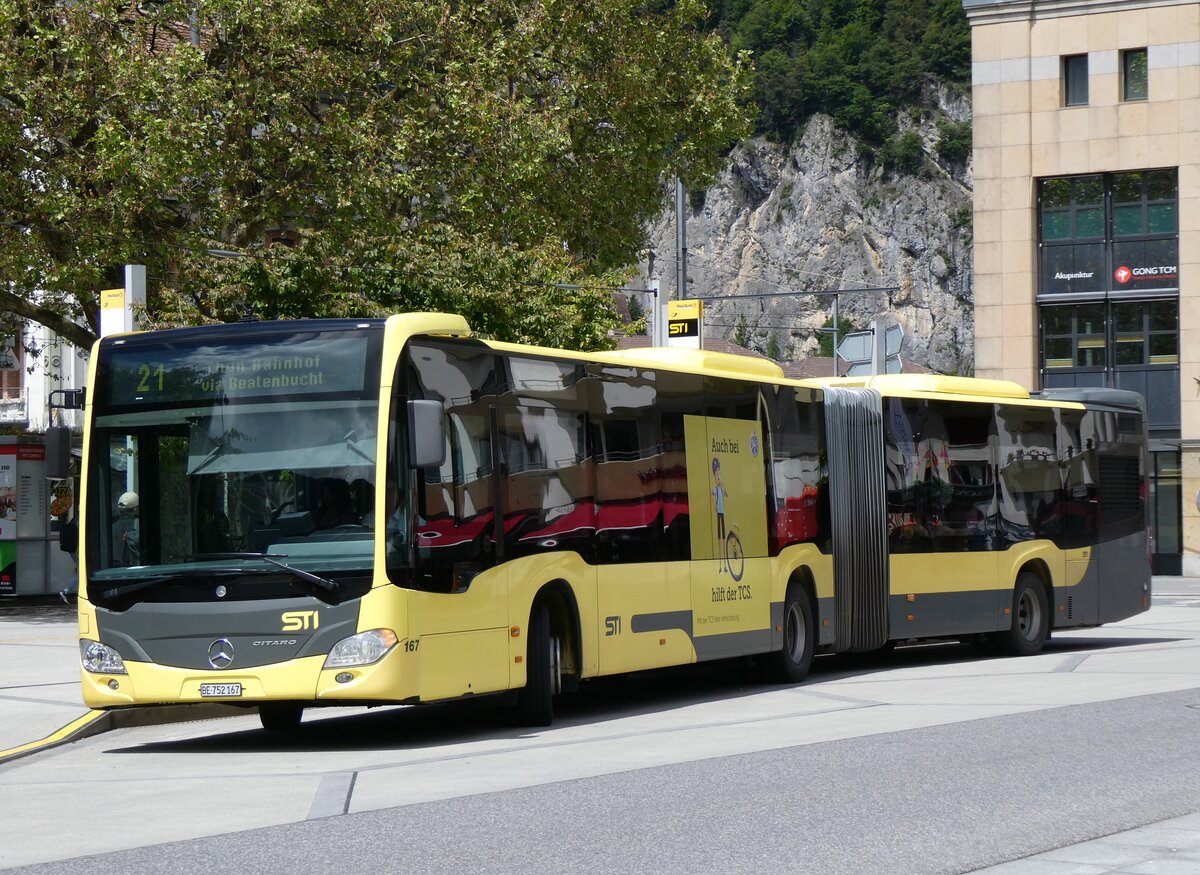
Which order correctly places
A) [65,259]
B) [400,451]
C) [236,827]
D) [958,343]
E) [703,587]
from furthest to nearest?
[958,343], [65,259], [703,587], [400,451], [236,827]

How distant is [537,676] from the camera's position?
13188 mm

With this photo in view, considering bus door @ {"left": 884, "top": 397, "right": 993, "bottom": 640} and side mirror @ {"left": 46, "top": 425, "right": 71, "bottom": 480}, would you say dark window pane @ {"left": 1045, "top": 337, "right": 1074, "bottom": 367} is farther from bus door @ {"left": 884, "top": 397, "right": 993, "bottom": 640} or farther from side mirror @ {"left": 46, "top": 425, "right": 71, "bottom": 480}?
side mirror @ {"left": 46, "top": 425, "right": 71, "bottom": 480}

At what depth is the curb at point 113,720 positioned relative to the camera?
41.8 feet

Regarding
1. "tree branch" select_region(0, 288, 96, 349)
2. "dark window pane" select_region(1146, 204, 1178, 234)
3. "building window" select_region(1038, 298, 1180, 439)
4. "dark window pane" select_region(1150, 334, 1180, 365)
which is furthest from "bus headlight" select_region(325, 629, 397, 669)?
"dark window pane" select_region(1146, 204, 1178, 234)

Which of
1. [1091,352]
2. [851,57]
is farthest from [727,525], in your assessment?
[851,57]

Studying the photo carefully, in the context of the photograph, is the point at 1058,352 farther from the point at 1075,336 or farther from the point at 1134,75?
the point at 1134,75

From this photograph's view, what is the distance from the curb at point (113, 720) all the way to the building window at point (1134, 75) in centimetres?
3796

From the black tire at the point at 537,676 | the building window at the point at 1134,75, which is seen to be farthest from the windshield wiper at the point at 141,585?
the building window at the point at 1134,75

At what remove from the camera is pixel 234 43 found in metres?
28.9

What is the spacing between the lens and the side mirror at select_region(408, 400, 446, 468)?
1169 cm

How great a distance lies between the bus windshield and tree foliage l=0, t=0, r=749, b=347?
13.9m

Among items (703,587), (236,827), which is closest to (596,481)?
(703,587)

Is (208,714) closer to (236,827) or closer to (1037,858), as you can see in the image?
(236,827)

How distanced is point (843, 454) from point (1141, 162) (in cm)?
3223
